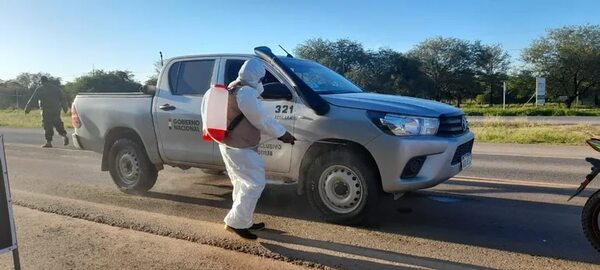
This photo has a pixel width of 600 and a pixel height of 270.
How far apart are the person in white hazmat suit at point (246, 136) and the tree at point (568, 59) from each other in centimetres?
6534

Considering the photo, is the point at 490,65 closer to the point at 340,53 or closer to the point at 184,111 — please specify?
the point at 340,53

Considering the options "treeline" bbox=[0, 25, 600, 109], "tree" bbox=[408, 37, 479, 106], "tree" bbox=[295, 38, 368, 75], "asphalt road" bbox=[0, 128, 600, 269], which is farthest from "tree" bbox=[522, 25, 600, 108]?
"asphalt road" bbox=[0, 128, 600, 269]

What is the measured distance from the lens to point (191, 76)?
7.14 m

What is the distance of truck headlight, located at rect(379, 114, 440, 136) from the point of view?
5.49 metres

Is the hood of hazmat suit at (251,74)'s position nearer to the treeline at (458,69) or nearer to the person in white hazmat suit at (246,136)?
the person in white hazmat suit at (246,136)

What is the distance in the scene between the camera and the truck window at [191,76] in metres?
6.99

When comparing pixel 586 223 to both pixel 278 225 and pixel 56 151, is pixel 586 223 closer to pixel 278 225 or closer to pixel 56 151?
pixel 278 225

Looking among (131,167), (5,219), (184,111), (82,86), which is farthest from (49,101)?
(82,86)

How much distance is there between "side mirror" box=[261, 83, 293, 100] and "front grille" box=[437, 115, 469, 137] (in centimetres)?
162

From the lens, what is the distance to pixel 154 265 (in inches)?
181

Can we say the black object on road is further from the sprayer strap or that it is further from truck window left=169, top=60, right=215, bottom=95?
truck window left=169, top=60, right=215, bottom=95

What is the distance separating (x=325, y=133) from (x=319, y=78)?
1129 millimetres

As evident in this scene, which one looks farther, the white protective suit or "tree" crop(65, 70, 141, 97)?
"tree" crop(65, 70, 141, 97)

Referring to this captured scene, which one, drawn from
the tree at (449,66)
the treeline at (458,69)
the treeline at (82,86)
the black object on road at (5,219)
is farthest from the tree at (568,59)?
the black object on road at (5,219)
